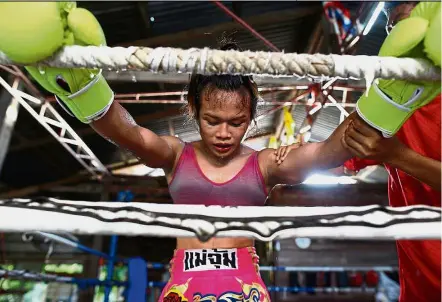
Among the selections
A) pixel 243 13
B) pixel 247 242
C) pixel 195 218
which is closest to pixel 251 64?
pixel 195 218

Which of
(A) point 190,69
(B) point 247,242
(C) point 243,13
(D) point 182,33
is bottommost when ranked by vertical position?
(B) point 247,242

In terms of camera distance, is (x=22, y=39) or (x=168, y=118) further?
(x=168, y=118)

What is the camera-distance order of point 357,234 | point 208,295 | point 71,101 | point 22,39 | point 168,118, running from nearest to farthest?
point 357,234 → point 22,39 → point 71,101 → point 208,295 → point 168,118

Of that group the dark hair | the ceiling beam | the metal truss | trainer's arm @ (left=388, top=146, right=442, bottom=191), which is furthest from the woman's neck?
the ceiling beam

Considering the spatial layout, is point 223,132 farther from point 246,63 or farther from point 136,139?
point 246,63

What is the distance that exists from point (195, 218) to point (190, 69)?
0.91ft

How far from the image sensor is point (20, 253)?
9.62 metres

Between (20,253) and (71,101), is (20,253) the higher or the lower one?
the higher one

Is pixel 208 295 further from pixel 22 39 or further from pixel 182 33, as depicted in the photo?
pixel 182 33

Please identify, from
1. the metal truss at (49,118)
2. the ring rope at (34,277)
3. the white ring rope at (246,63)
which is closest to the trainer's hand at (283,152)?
the white ring rope at (246,63)

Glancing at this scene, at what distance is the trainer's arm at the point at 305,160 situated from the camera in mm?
1094

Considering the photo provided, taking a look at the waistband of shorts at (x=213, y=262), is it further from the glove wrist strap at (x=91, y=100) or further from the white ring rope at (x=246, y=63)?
the white ring rope at (x=246, y=63)

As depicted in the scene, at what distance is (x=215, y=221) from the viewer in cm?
67

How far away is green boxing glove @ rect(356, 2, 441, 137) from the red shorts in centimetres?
54
